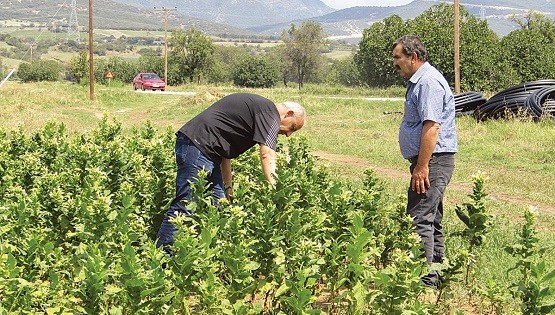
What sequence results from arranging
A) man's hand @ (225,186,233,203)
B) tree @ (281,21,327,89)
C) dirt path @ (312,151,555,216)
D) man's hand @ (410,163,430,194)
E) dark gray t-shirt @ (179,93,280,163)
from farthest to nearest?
tree @ (281,21,327,89)
dirt path @ (312,151,555,216)
man's hand @ (225,186,233,203)
dark gray t-shirt @ (179,93,280,163)
man's hand @ (410,163,430,194)

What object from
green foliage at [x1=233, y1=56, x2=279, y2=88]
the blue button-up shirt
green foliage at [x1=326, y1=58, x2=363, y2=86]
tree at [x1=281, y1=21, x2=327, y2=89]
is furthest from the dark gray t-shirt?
green foliage at [x1=326, y1=58, x2=363, y2=86]

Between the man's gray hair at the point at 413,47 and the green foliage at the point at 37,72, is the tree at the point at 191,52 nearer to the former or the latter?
the green foliage at the point at 37,72

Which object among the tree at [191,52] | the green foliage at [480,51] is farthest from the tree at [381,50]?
the tree at [191,52]

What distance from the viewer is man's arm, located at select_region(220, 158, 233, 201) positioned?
19.8 ft

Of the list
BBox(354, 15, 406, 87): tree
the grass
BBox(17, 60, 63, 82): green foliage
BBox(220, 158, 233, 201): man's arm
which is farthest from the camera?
BBox(17, 60, 63, 82): green foliage

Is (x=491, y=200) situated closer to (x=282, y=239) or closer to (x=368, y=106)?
(x=282, y=239)

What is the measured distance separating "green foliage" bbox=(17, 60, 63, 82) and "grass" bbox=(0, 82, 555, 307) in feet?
160

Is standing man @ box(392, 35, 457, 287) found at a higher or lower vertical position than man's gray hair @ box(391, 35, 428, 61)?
lower

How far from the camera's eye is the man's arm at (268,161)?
5.27 metres

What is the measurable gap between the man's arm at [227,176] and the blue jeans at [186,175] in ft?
0.63

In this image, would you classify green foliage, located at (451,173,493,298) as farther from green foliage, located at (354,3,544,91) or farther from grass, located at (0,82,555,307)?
green foliage, located at (354,3,544,91)

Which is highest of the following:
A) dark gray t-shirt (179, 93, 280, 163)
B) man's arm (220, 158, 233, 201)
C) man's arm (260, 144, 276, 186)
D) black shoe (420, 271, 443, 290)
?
dark gray t-shirt (179, 93, 280, 163)

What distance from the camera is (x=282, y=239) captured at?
4.91 meters

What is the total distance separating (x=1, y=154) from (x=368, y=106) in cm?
1963
